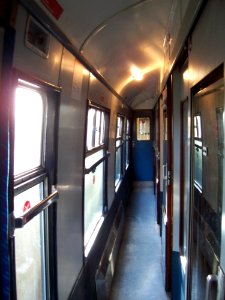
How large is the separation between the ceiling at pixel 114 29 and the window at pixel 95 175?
0.55 metres


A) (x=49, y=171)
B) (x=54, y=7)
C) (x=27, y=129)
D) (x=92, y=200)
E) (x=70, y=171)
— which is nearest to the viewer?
(x=54, y=7)

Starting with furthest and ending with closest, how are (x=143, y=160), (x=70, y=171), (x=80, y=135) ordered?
(x=143, y=160) < (x=80, y=135) < (x=70, y=171)

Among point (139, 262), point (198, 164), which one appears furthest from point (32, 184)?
point (139, 262)

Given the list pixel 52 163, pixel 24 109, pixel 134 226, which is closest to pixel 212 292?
pixel 52 163

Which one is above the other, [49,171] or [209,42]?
[209,42]

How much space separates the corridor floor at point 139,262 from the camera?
3744 millimetres

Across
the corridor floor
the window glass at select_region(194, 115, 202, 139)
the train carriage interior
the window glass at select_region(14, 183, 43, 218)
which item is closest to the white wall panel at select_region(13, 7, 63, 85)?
Answer: the train carriage interior

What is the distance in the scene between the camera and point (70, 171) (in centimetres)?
222

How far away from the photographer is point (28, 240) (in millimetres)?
1659

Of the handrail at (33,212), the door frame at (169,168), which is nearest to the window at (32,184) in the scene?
the handrail at (33,212)

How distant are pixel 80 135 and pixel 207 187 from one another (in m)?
1.08

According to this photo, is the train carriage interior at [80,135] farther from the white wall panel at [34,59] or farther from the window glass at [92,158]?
the window glass at [92,158]

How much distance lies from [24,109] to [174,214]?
219 centimetres

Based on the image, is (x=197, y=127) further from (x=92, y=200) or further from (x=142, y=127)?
(x=142, y=127)
